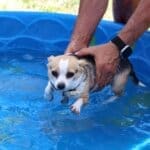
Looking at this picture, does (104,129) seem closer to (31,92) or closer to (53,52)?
(31,92)

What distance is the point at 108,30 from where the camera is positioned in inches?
172

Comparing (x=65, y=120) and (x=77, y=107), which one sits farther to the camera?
(x=65, y=120)

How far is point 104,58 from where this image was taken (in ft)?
10.0

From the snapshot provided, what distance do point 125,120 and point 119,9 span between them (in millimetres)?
1243

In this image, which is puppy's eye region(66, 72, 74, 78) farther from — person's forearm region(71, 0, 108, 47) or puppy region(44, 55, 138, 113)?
person's forearm region(71, 0, 108, 47)

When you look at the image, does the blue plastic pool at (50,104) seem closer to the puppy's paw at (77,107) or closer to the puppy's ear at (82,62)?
the puppy's paw at (77,107)

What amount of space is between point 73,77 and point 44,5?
2.53 metres

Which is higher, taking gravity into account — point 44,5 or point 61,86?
point 44,5

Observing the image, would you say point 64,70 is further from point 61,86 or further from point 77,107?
point 77,107

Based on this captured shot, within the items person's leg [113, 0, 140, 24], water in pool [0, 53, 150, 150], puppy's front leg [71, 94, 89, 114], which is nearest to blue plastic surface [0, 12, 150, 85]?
person's leg [113, 0, 140, 24]

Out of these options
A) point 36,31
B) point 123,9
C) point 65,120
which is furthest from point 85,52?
point 36,31

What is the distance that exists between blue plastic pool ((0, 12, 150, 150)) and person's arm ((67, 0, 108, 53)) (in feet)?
1.51

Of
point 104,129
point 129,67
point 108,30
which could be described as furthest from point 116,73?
point 108,30

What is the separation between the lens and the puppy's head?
10.2 feet
